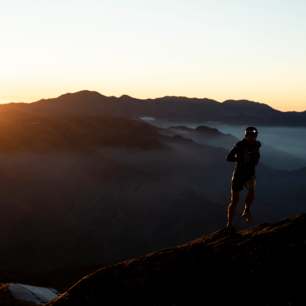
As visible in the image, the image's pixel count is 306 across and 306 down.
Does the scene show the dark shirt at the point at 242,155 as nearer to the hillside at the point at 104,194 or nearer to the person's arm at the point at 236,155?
the person's arm at the point at 236,155

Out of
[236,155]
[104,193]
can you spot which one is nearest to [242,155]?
[236,155]

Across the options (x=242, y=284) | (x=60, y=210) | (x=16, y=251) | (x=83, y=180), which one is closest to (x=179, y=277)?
(x=242, y=284)

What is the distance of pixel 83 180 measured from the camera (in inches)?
2525

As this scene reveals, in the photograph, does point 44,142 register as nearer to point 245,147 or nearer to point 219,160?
point 219,160

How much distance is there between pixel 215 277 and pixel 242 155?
8.19 feet

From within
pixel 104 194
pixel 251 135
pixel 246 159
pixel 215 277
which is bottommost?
pixel 104 194

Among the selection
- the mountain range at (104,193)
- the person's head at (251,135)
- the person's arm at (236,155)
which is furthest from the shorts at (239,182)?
the mountain range at (104,193)

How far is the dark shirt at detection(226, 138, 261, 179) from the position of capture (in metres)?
5.95

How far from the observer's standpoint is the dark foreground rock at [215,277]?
13.9 ft

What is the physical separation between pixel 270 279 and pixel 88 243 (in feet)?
108

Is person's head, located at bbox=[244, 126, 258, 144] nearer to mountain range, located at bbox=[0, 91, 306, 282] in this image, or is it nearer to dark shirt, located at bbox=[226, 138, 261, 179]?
dark shirt, located at bbox=[226, 138, 261, 179]

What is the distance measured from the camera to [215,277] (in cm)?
451

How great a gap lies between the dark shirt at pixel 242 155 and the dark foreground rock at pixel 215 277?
1.39 m

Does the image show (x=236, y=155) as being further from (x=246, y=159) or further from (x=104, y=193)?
(x=104, y=193)
